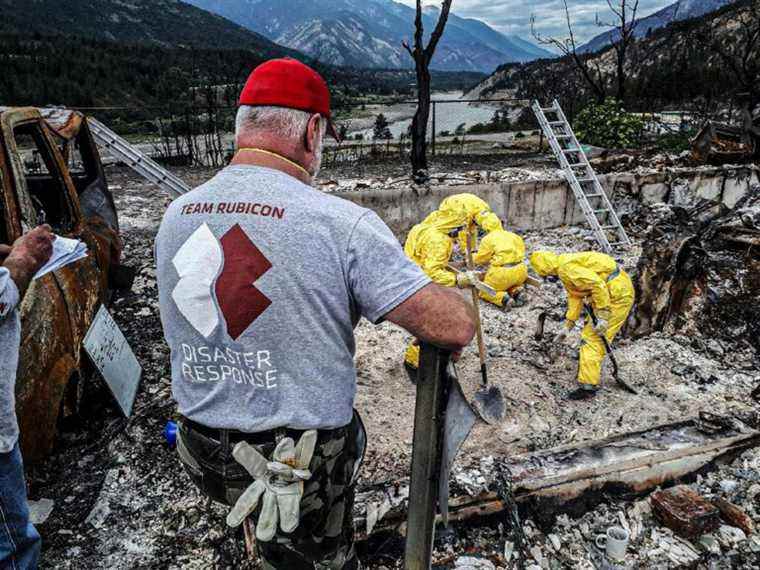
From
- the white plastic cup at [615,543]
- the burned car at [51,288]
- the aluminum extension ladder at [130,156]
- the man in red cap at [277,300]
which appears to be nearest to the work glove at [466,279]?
the white plastic cup at [615,543]

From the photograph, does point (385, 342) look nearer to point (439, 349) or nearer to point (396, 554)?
point (396, 554)

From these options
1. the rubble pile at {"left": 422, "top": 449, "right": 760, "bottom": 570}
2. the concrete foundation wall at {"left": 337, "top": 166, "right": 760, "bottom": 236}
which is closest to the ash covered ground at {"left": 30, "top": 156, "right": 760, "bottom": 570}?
the rubble pile at {"left": 422, "top": 449, "right": 760, "bottom": 570}

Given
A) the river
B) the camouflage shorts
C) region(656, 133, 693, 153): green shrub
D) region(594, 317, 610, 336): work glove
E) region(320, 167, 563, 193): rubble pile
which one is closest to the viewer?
the camouflage shorts

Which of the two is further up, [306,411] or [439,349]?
[439,349]

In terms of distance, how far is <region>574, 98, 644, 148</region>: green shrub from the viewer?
1150 centimetres

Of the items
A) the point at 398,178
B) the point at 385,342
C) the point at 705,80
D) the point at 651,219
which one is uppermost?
the point at 705,80

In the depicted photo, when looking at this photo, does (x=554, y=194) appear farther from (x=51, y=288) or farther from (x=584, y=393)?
(x=51, y=288)

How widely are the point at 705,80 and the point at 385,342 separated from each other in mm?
26926

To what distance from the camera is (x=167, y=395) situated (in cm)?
351

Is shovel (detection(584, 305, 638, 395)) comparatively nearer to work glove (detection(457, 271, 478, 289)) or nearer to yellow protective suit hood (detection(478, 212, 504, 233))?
work glove (detection(457, 271, 478, 289))

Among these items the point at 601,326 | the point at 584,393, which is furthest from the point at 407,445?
→ the point at 601,326

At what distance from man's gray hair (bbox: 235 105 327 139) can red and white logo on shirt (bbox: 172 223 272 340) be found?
29 centimetres

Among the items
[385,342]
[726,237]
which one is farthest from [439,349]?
[726,237]

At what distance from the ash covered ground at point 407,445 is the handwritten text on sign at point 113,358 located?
13 centimetres
